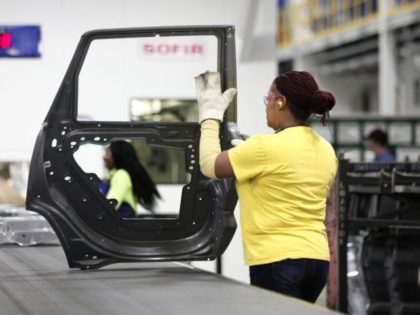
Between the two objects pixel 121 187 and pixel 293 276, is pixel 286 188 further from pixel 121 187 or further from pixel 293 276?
pixel 121 187

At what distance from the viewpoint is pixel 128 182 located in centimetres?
884

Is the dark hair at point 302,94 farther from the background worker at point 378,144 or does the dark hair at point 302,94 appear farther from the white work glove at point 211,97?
the background worker at point 378,144

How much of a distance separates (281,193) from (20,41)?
19.2ft

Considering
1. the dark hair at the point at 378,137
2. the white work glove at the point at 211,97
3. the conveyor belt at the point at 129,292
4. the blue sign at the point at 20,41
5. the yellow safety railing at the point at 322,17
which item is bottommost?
the conveyor belt at the point at 129,292

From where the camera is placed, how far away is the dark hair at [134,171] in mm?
8859

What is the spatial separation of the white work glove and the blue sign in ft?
16.8

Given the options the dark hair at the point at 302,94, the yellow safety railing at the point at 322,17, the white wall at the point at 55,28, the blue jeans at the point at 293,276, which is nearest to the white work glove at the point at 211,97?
the dark hair at the point at 302,94

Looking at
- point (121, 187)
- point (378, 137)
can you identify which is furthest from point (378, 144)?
point (121, 187)

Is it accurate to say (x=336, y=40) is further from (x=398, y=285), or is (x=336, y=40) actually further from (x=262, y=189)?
(x=262, y=189)

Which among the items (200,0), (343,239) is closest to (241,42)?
(200,0)

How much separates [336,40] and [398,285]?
76.0ft

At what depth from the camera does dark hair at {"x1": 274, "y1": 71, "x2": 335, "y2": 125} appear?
432 centimetres

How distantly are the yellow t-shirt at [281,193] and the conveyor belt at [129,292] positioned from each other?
0.20 metres

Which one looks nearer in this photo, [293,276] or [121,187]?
[293,276]
